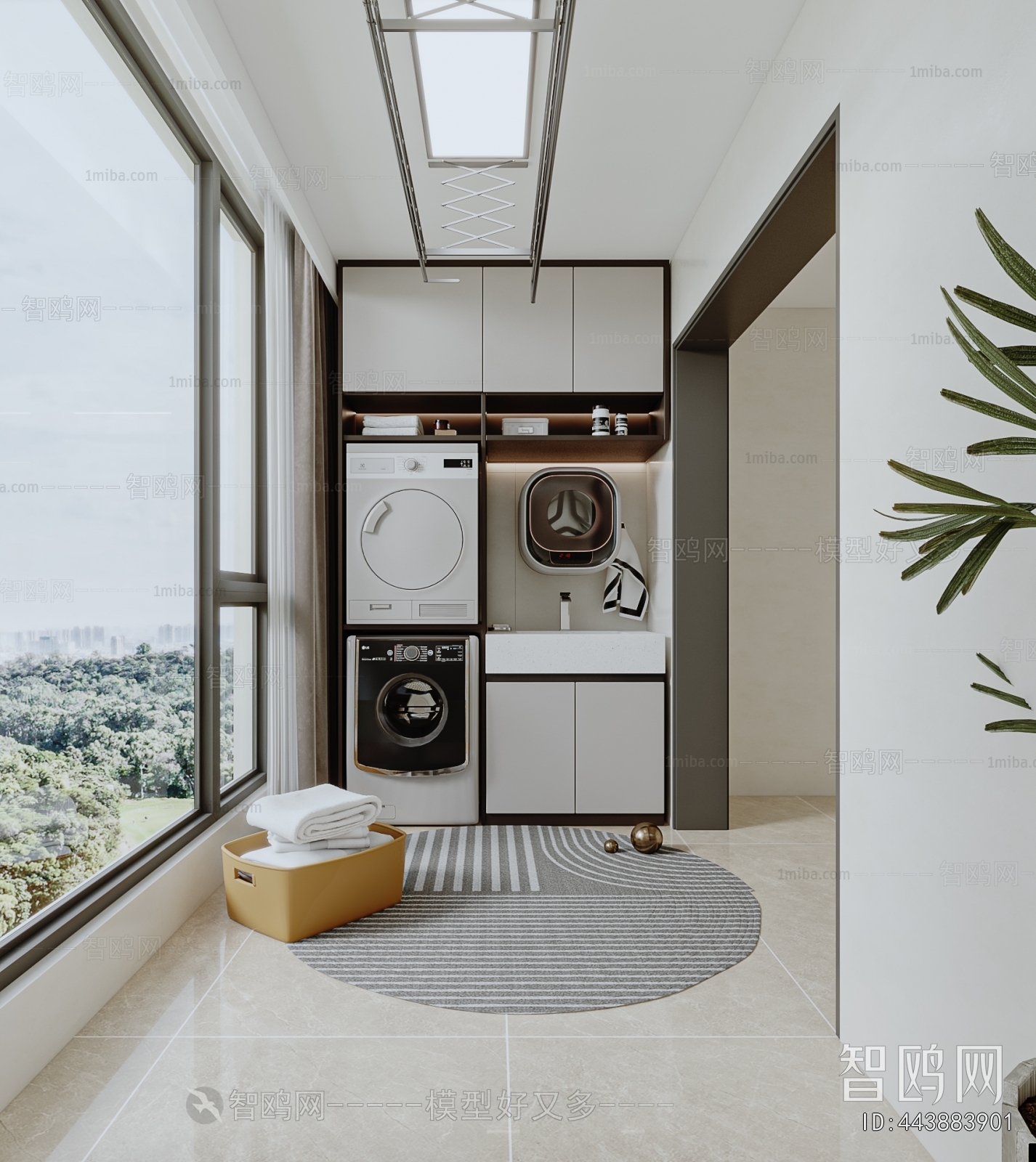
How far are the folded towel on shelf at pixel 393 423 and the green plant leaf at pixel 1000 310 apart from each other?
3.10m

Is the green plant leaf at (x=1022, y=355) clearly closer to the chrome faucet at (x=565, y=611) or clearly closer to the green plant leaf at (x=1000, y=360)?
the green plant leaf at (x=1000, y=360)

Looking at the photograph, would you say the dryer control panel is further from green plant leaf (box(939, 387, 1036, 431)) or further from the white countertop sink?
green plant leaf (box(939, 387, 1036, 431))

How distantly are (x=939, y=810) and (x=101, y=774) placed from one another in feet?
6.52

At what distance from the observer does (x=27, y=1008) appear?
1.72 meters

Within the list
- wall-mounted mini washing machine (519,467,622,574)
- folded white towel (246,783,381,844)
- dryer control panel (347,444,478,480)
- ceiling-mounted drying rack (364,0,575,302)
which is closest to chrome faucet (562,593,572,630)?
wall-mounted mini washing machine (519,467,622,574)

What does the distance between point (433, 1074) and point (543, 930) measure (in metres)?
0.83

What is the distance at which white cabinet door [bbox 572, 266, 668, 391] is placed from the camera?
3.85 m

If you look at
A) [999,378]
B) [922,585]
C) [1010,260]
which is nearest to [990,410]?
[999,378]

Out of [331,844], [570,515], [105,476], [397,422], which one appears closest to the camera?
[105,476]

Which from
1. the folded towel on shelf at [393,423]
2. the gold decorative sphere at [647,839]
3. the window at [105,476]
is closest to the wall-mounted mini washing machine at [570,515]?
the folded towel on shelf at [393,423]

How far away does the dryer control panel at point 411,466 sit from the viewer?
12.3 ft

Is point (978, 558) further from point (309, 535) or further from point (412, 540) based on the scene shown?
point (412, 540)

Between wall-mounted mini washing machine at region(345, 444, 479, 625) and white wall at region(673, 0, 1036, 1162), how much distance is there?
207 cm

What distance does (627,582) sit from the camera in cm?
414
